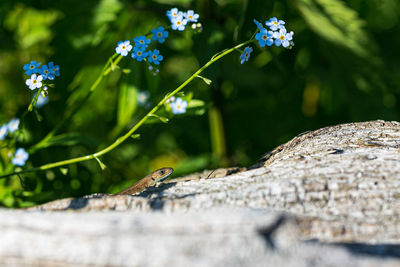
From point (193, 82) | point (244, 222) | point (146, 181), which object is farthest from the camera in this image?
point (193, 82)

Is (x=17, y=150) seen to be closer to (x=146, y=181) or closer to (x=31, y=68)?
(x=31, y=68)

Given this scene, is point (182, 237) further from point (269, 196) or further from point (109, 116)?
point (109, 116)

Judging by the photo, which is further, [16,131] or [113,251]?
[16,131]

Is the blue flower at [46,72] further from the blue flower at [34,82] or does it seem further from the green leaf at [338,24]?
the green leaf at [338,24]

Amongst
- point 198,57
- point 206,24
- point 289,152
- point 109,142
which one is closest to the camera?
point 289,152

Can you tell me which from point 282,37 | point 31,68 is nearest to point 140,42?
point 31,68

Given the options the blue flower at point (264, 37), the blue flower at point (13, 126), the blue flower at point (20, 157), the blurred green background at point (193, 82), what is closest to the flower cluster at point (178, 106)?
the blurred green background at point (193, 82)

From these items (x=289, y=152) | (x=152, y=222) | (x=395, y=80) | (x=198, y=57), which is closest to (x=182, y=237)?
(x=152, y=222)

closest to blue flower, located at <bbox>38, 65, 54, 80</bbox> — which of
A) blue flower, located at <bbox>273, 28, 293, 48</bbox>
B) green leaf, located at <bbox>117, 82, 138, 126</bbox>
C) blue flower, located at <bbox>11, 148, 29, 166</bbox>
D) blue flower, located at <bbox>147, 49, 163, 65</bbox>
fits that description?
blue flower, located at <bbox>147, 49, 163, 65</bbox>
